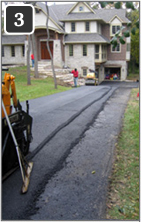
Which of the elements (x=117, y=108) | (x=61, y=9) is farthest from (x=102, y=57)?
(x=117, y=108)

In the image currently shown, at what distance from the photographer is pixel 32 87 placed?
20203mm

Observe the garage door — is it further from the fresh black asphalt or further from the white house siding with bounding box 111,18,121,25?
the fresh black asphalt

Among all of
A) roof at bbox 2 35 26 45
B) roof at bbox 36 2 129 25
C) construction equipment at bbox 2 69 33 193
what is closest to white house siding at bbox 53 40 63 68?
roof at bbox 36 2 129 25

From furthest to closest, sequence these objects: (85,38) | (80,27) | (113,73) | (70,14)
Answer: (113,73) < (85,38) < (80,27) < (70,14)

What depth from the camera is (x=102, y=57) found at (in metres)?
32.1

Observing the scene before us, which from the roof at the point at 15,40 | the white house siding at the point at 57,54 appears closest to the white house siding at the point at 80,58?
the white house siding at the point at 57,54

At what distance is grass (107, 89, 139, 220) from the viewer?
4.10 m

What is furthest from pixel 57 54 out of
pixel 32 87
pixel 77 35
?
pixel 32 87

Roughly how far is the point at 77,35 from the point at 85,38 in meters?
1.08

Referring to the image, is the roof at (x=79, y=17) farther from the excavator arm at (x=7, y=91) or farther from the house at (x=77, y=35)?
the excavator arm at (x=7, y=91)

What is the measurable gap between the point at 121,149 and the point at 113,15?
2839 centimetres

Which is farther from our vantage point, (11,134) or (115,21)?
(115,21)

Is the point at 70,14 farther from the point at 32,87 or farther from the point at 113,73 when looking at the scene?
the point at 32,87

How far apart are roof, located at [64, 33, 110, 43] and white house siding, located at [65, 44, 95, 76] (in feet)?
2.24
